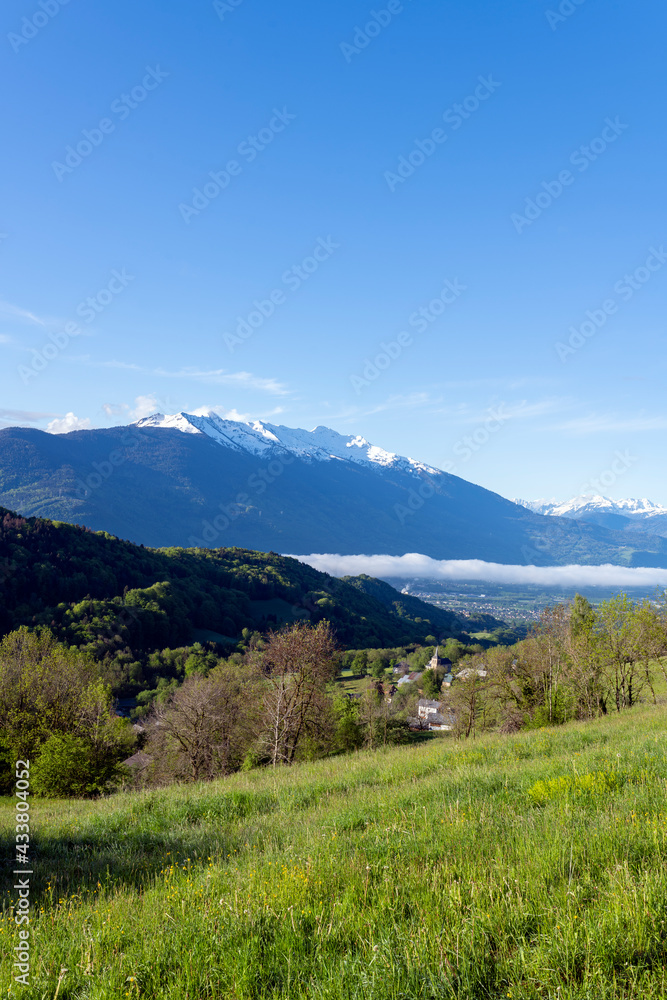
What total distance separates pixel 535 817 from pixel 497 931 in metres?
3.00

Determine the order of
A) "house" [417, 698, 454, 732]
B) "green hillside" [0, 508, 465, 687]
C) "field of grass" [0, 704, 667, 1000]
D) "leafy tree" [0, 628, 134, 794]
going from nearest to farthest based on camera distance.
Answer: "field of grass" [0, 704, 667, 1000] → "leafy tree" [0, 628, 134, 794] → "house" [417, 698, 454, 732] → "green hillside" [0, 508, 465, 687]

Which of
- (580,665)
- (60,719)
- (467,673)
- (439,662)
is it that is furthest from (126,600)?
(580,665)

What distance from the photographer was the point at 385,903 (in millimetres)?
4152

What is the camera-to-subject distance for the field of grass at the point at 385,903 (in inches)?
128

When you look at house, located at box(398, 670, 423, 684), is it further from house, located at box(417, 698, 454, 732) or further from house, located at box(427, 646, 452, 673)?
house, located at box(417, 698, 454, 732)

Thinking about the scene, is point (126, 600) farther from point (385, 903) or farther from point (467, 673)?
point (385, 903)

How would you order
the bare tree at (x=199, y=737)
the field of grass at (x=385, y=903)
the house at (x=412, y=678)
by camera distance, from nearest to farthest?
the field of grass at (x=385, y=903) < the bare tree at (x=199, y=737) < the house at (x=412, y=678)

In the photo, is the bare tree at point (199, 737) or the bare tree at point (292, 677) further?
the bare tree at point (199, 737)

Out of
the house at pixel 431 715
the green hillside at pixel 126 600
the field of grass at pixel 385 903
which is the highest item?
the field of grass at pixel 385 903

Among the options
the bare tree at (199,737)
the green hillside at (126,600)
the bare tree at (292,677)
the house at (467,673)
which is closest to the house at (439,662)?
the green hillside at (126,600)

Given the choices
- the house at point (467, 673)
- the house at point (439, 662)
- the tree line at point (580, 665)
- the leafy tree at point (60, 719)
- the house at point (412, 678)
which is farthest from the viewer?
the house at point (439, 662)

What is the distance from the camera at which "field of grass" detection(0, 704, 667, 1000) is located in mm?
3248

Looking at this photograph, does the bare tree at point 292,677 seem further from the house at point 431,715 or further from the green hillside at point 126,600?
the green hillside at point 126,600

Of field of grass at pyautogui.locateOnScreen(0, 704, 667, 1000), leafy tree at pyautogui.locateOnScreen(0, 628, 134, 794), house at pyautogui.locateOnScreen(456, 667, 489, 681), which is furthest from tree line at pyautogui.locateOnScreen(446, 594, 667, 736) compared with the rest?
field of grass at pyautogui.locateOnScreen(0, 704, 667, 1000)
